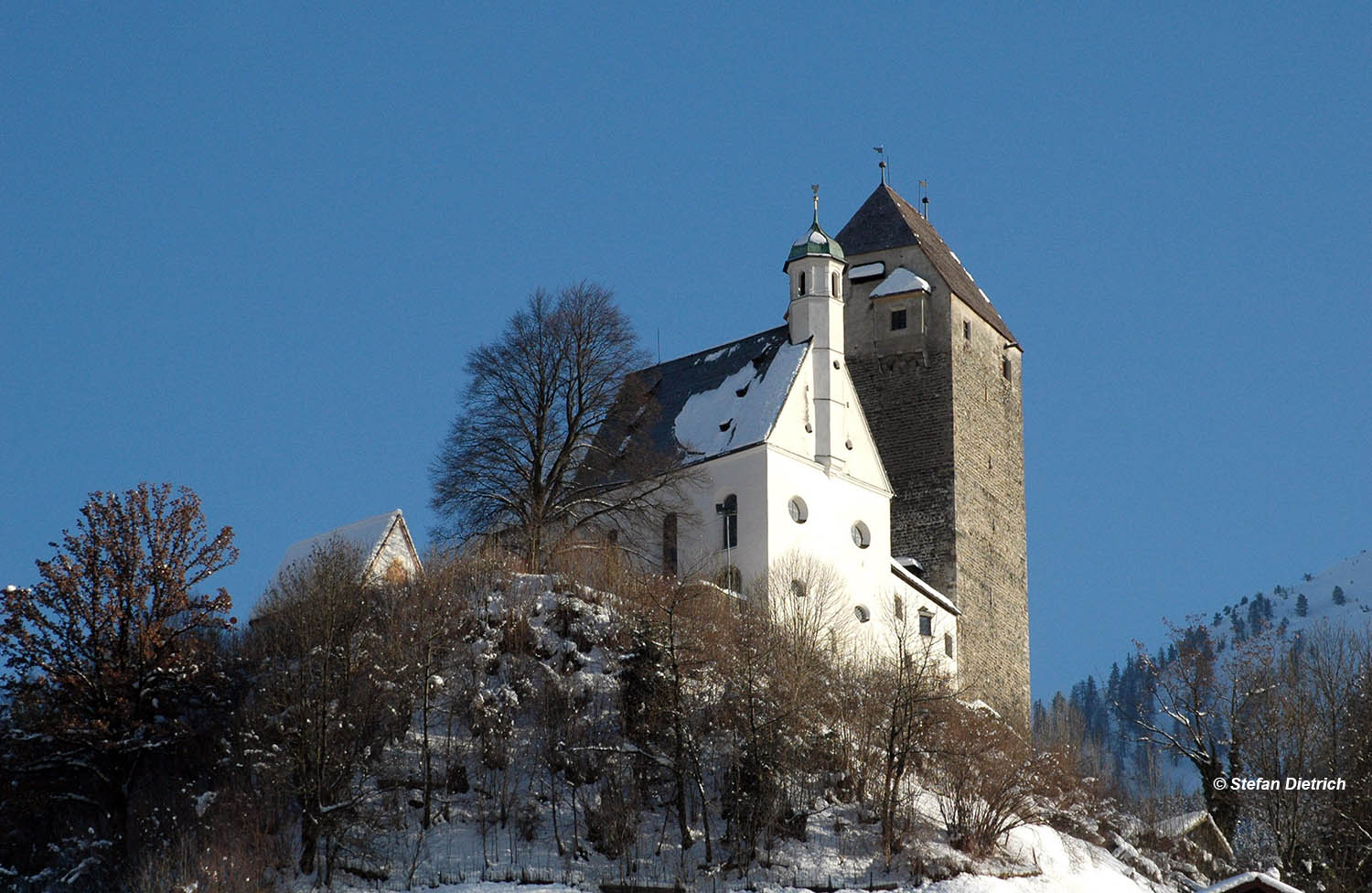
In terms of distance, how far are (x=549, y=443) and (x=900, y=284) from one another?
17518 millimetres

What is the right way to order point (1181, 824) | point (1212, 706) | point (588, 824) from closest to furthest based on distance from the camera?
point (588, 824) < point (1181, 824) < point (1212, 706)

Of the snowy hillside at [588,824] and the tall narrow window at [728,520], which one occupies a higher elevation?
the tall narrow window at [728,520]

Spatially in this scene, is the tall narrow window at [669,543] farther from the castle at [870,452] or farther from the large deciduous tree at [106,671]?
the large deciduous tree at [106,671]

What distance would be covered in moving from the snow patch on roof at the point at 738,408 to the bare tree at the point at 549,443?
1.27 meters

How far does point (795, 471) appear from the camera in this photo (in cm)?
5778

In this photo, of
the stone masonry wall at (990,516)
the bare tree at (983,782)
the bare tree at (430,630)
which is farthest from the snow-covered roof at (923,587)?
the bare tree at (430,630)

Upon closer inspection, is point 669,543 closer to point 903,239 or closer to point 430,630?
point 430,630

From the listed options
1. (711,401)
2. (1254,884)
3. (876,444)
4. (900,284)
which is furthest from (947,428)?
(1254,884)

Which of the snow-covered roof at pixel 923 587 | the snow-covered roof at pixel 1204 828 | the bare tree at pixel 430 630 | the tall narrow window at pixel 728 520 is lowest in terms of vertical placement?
the snow-covered roof at pixel 1204 828

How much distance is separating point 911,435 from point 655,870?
30394mm

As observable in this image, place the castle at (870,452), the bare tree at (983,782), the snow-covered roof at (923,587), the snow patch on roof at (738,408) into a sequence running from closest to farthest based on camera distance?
the bare tree at (983,782), the castle at (870,452), the snow patch on roof at (738,408), the snow-covered roof at (923,587)

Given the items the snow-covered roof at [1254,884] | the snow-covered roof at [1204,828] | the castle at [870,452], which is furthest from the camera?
the castle at [870,452]

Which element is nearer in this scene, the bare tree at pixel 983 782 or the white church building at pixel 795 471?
the bare tree at pixel 983 782

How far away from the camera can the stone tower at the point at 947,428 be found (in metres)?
67.9
